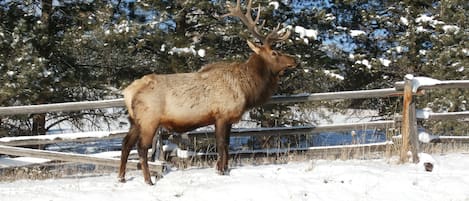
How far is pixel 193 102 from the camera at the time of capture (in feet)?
23.6

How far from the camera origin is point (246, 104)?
766 cm

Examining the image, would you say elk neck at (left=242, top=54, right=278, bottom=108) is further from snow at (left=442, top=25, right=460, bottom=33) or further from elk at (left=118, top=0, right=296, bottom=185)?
snow at (left=442, top=25, right=460, bottom=33)

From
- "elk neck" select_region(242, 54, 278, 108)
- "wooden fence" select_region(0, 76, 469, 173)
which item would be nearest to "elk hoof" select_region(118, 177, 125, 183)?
"wooden fence" select_region(0, 76, 469, 173)

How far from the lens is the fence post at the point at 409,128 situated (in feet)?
26.1

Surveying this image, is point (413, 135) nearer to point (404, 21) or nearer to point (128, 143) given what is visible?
point (128, 143)

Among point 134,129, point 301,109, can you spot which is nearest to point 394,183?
point 134,129

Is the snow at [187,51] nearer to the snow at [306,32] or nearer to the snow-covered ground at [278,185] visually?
the snow at [306,32]

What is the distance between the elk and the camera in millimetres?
6910

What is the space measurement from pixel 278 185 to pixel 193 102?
1675 mm

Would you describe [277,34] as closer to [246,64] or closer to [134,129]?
[246,64]

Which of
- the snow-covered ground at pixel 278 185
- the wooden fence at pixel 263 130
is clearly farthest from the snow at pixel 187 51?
the snow-covered ground at pixel 278 185

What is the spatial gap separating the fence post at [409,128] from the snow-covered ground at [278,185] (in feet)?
0.83

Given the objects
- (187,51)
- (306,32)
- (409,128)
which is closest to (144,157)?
(409,128)

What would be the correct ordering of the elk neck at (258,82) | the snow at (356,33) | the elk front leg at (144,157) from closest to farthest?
the elk front leg at (144,157), the elk neck at (258,82), the snow at (356,33)
